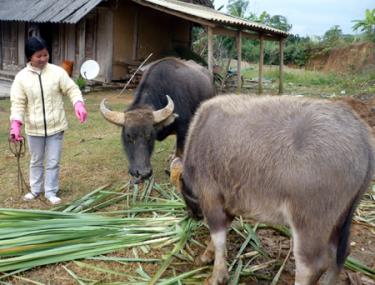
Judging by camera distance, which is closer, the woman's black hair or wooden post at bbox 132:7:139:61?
the woman's black hair

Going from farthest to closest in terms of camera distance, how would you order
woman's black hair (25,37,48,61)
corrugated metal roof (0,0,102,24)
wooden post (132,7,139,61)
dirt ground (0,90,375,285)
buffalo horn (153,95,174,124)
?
wooden post (132,7,139,61)
corrugated metal roof (0,0,102,24)
buffalo horn (153,95,174,124)
woman's black hair (25,37,48,61)
dirt ground (0,90,375,285)

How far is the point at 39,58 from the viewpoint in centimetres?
430

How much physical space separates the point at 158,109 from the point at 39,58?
158 centimetres

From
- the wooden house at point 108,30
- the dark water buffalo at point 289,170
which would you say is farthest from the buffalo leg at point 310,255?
the wooden house at point 108,30

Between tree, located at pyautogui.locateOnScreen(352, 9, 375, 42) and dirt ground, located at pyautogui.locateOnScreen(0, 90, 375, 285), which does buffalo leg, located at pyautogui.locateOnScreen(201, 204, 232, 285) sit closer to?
dirt ground, located at pyautogui.locateOnScreen(0, 90, 375, 285)

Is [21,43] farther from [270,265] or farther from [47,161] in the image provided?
[270,265]

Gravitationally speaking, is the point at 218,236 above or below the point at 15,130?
below

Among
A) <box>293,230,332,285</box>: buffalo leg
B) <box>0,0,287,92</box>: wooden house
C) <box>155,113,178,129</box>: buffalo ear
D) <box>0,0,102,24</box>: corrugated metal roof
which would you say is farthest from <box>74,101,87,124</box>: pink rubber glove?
<box>0,0,102,24</box>: corrugated metal roof

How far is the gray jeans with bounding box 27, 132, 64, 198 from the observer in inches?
181

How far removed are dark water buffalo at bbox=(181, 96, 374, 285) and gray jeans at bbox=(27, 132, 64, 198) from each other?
2189 millimetres

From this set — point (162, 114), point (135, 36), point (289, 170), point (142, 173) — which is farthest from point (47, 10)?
point (289, 170)

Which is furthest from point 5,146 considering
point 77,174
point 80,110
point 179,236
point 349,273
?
point 349,273

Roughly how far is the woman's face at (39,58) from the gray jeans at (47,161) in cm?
77

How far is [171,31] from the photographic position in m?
16.5
